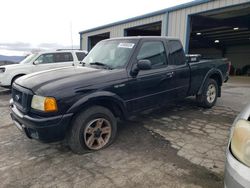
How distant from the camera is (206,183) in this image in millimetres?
2682

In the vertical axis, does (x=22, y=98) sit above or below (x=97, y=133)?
above

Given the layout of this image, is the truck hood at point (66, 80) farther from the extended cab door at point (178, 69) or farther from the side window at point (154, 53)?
the extended cab door at point (178, 69)

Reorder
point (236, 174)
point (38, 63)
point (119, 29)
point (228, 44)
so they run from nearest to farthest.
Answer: point (236, 174)
point (38, 63)
point (119, 29)
point (228, 44)

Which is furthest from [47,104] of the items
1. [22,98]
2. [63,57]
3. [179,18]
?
[179,18]

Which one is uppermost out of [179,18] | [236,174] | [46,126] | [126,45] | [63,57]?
[179,18]

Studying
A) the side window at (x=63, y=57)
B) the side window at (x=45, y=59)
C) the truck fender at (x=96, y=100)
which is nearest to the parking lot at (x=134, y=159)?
the truck fender at (x=96, y=100)

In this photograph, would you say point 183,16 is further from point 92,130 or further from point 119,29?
point 92,130

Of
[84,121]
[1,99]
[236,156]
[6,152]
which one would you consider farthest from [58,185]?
[1,99]

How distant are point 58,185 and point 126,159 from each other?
3.53 feet

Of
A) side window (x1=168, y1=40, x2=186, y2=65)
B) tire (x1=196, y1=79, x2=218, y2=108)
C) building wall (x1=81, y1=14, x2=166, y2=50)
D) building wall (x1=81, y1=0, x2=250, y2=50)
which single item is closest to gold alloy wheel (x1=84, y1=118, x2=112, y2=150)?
side window (x1=168, y1=40, x2=186, y2=65)

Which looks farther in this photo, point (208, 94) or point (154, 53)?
point (208, 94)

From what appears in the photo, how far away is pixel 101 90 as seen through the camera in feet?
11.2

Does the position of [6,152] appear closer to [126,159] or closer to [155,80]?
[126,159]

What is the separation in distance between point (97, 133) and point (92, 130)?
116mm
